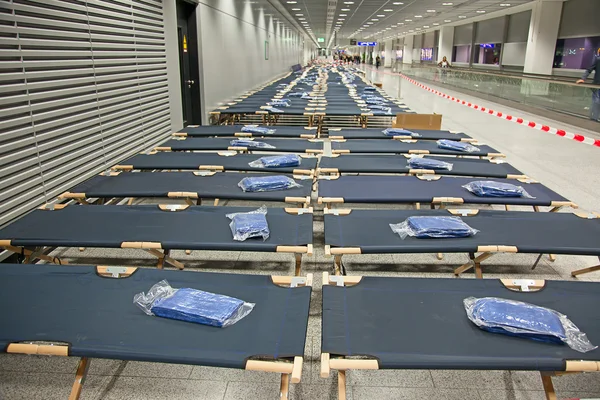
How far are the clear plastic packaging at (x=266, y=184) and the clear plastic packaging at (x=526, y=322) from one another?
1.97 meters

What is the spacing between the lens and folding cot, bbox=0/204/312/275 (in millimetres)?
2566

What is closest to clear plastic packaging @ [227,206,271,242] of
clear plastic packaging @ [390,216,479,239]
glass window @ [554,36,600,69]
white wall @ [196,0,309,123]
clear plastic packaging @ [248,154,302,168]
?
clear plastic packaging @ [390,216,479,239]

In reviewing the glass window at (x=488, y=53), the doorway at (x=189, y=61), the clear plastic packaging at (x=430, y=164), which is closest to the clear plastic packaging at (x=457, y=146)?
the clear plastic packaging at (x=430, y=164)

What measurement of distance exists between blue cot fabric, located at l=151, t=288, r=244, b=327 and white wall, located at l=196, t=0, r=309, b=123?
622 cm

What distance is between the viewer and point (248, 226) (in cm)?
268

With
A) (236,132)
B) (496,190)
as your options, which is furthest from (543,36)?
(496,190)

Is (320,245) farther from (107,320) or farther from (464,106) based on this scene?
(464,106)

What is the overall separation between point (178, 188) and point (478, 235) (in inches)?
95.2

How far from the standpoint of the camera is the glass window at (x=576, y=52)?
47.2 feet

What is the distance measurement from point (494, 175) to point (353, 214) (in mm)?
1853

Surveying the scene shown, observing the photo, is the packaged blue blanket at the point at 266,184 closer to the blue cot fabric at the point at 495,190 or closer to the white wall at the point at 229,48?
the blue cot fabric at the point at 495,190

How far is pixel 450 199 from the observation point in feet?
11.0

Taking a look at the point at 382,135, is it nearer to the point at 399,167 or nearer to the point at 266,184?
the point at 399,167

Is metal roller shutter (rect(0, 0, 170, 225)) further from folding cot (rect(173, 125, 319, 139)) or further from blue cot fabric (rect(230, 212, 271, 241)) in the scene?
blue cot fabric (rect(230, 212, 271, 241))
